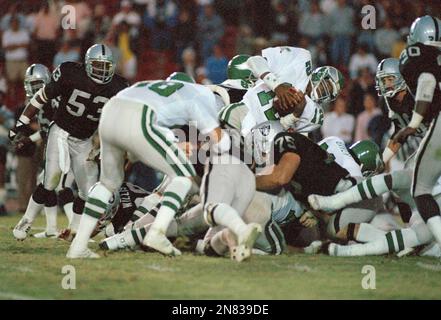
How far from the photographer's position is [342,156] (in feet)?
26.6

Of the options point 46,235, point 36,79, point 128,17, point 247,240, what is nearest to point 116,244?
point 247,240

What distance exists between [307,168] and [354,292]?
1711 mm

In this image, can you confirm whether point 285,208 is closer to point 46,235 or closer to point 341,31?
point 46,235

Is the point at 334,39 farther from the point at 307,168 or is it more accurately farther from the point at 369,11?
the point at 307,168

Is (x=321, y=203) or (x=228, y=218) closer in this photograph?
(x=228, y=218)

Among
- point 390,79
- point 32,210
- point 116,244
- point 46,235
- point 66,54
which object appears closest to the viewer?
point 116,244

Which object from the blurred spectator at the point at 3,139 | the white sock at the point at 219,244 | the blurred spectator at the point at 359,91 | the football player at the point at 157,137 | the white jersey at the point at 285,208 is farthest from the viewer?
the blurred spectator at the point at 359,91

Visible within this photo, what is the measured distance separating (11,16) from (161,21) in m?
2.22

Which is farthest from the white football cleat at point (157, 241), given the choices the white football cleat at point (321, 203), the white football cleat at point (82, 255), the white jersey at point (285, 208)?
the white football cleat at point (321, 203)

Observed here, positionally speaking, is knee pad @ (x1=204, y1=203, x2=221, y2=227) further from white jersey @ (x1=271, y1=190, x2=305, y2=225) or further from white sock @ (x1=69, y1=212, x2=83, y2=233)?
white sock @ (x1=69, y1=212, x2=83, y2=233)

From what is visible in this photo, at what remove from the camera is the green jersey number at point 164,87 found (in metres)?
6.78

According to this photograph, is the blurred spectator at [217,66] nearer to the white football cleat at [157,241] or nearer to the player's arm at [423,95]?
the player's arm at [423,95]

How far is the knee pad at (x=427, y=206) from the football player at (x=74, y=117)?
304 cm

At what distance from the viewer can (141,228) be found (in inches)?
294
